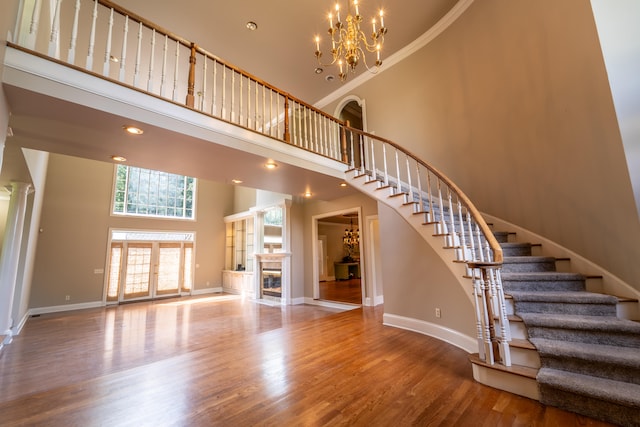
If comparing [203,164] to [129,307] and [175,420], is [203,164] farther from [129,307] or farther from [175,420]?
[129,307]

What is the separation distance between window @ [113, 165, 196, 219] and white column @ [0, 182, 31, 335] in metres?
3.77

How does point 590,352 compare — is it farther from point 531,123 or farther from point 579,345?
point 531,123

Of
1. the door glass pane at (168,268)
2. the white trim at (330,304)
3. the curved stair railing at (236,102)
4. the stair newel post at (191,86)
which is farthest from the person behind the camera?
the door glass pane at (168,268)

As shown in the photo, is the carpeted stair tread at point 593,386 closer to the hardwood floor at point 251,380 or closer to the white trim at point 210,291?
the hardwood floor at point 251,380

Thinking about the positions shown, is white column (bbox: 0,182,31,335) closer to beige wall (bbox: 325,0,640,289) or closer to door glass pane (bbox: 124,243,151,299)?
door glass pane (bbox: 124,243,151,299)

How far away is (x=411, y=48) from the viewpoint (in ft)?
18.0

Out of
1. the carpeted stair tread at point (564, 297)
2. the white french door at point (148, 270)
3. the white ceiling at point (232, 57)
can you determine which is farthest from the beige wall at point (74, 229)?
the carpeted stair tread at point (564, 297)

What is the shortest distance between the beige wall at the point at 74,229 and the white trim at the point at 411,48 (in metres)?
6.75

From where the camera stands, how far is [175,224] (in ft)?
29.2

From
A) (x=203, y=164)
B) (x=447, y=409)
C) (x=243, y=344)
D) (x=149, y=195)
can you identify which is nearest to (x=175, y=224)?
(x=149, y=195)

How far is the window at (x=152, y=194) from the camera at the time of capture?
8.11m

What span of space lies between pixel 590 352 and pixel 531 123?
2.83m

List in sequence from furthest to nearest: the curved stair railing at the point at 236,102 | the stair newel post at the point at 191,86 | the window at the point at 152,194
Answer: the window at the point at 152,194 < the stair newel post at the point at 191,86 < the curved stair railing at the point at 236,102

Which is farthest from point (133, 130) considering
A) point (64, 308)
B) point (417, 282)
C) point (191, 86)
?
point (64, 308)
